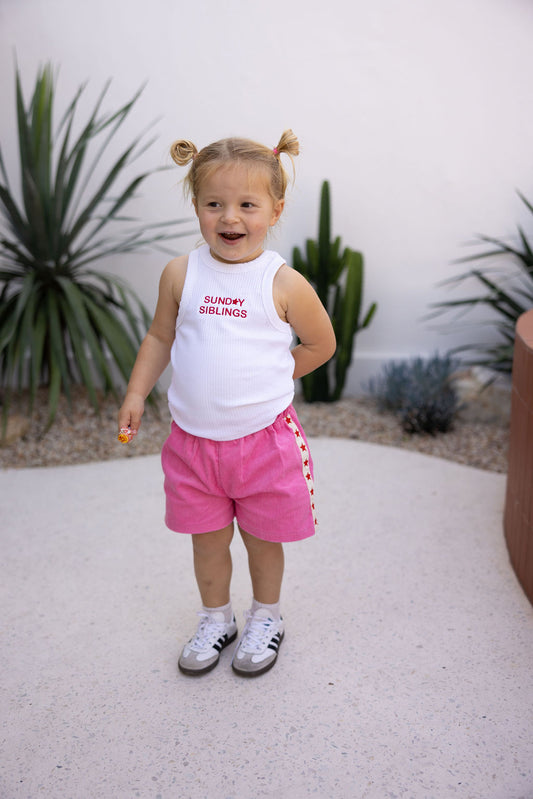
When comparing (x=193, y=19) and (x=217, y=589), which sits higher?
(x=193, y=19)

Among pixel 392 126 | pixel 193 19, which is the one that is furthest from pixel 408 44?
pixel 193 19

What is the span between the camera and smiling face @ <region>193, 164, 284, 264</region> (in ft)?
4.36

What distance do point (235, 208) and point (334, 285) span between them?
2.46 metres

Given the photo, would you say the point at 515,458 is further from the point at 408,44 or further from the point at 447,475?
the point at 408,44

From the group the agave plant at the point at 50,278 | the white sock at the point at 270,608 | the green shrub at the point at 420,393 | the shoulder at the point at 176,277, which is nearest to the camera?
the shoulder at the point at 176,277

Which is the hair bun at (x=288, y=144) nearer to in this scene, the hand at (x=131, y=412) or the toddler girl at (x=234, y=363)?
the toddler girl at (x=234, y=363)

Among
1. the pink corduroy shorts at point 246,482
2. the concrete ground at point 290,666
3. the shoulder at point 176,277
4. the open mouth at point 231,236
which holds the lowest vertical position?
the concrete ground at point 290,666

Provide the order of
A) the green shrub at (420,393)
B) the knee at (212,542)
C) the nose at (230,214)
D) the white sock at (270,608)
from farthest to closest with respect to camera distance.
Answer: the green shrub at (420,393), the white sock at (270,608), the knee at (212,542), the nose at (230,214)

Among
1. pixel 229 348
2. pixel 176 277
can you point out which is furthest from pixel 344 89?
pixel 229 348

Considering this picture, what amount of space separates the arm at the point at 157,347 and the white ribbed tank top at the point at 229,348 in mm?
49

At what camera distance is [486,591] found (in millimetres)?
2012

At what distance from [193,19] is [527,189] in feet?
6.52

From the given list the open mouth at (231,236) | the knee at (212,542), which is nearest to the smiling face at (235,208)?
the open mouth at (231,236)

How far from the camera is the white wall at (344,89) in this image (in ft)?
11.6
